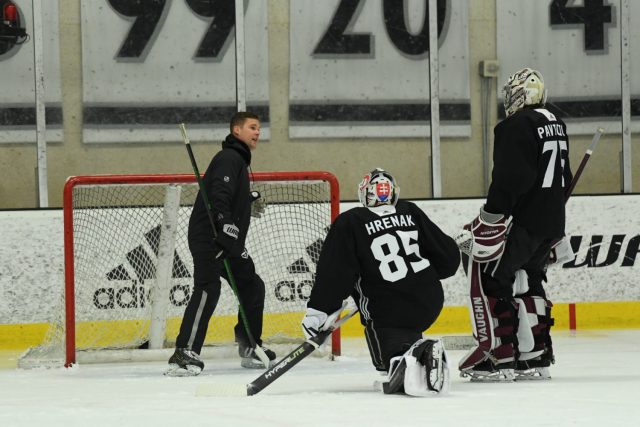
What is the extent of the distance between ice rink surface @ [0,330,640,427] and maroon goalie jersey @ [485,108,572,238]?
0.64 metres

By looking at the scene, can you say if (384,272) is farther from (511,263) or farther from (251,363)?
(251,363)

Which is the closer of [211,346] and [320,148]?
[211,346]

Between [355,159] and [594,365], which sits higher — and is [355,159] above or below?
above

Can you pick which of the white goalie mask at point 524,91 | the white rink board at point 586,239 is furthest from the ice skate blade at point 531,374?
the white rink board at point 586,239

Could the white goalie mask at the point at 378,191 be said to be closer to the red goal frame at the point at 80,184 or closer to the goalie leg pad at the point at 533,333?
the goalie leg pad at the point at 533,333

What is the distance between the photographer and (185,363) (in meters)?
5.71

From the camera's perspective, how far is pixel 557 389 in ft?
16.0

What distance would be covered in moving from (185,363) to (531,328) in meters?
1.48

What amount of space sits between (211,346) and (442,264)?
70.3 inches

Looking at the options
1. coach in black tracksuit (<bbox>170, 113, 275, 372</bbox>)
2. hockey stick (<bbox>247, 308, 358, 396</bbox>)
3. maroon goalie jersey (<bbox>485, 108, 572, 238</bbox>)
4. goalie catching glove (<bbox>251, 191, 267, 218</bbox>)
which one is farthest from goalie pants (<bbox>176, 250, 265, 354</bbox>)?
maroon goalie jersey (<bbox>485, 108, 572, 238</bbox>)

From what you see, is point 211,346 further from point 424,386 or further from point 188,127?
point 188,127

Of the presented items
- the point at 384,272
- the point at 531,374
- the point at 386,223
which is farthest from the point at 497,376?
the point at 386,223

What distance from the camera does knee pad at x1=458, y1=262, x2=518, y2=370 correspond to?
520 cm

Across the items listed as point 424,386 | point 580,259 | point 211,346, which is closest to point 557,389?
point 424,386
